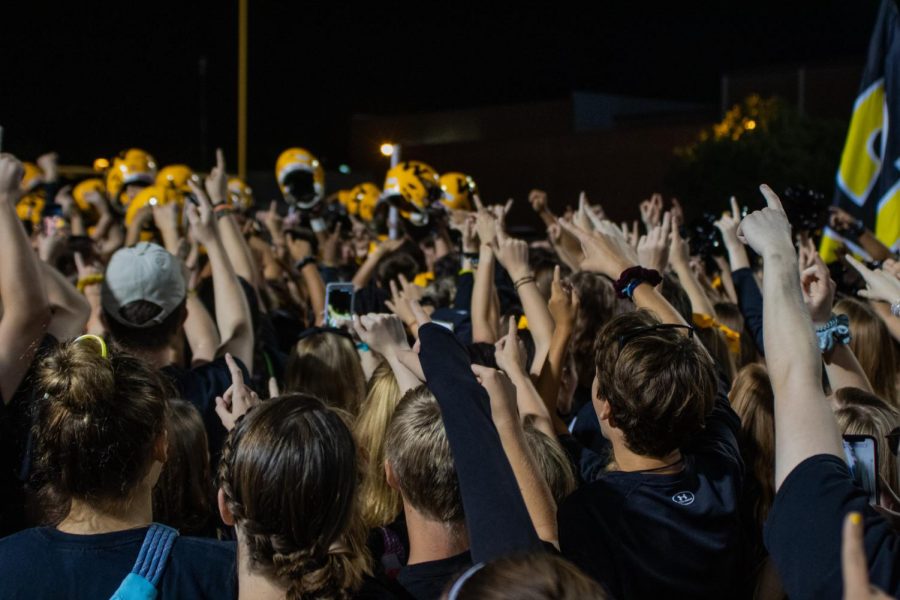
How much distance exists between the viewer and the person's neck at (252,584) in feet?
6.80

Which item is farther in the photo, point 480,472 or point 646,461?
point 646,461

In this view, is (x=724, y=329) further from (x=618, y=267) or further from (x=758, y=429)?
(x=758, y=429)

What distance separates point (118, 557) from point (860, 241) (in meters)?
6.09

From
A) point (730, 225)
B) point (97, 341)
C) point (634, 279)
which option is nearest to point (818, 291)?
point (634, 279)

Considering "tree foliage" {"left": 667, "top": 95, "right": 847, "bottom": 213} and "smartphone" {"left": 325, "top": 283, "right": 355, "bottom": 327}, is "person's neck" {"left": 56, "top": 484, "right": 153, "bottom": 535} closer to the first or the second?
"smartphone" {"left": 325, "top": 283, "right": 355, "bottom": 327}

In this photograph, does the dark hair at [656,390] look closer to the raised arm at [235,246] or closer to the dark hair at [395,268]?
the raised arm at [235,246]

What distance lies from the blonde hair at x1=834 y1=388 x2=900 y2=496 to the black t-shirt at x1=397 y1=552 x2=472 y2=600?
121cm

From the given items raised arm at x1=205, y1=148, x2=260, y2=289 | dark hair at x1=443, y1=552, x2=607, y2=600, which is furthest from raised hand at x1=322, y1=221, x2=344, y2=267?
dark hair at x1=443, y1=552, x2=607, y2=600

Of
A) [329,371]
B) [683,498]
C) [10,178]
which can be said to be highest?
[10,178]

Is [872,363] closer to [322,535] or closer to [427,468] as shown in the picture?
[427,468]

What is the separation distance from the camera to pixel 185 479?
303cm

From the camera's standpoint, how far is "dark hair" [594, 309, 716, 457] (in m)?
2.65

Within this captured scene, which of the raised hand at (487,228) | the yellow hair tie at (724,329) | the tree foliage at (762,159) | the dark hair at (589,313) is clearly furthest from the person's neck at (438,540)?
the tree foliage at (762,159)

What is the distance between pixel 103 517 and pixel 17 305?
1019 millimetres
